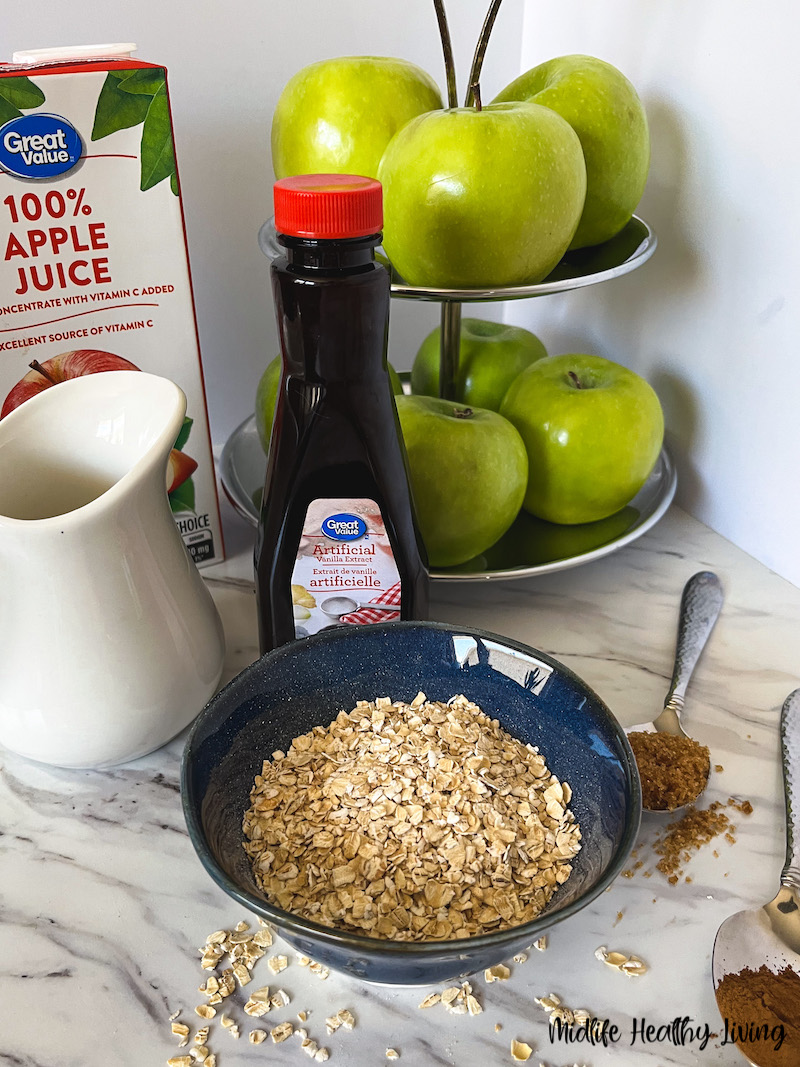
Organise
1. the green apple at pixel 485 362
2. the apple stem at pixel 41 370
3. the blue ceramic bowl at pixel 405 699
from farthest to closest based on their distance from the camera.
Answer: the green apple at pixel 485 362, the apple stem at pixel 41 370, the blue ceramic bowl at pixel 405 699

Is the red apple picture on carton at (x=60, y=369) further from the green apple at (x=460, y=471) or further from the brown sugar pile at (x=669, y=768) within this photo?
the brown sugar pile at (x=669, y=768)

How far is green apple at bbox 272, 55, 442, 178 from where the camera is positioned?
0.59 m

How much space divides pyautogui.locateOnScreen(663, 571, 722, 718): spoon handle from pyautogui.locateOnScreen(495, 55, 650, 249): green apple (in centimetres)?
27

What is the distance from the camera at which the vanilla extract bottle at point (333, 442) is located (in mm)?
442

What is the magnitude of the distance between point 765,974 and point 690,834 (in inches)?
3.3

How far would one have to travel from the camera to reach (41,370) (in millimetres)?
569

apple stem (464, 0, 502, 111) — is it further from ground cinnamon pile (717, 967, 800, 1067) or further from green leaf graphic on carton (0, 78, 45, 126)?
ground cinnamon pile (717, 967, 800, 1067)

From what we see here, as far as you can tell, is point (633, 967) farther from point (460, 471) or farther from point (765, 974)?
point (460, 471)

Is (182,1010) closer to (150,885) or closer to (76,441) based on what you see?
(150,885)

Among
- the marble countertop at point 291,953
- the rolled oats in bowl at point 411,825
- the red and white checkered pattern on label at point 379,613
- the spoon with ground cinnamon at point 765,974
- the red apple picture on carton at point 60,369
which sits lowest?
the marble countertop at point 291,953

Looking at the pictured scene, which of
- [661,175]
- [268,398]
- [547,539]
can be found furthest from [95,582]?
[661,175]

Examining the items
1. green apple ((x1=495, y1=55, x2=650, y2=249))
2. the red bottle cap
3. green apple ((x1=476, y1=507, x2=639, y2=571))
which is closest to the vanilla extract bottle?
the red bottle cap

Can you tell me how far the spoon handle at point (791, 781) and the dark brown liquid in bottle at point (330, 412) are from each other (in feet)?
0.78

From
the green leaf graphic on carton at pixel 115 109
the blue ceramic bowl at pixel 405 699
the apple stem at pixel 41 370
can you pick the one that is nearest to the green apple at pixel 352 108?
the green leaf graphic on carton at pixel 115 109
